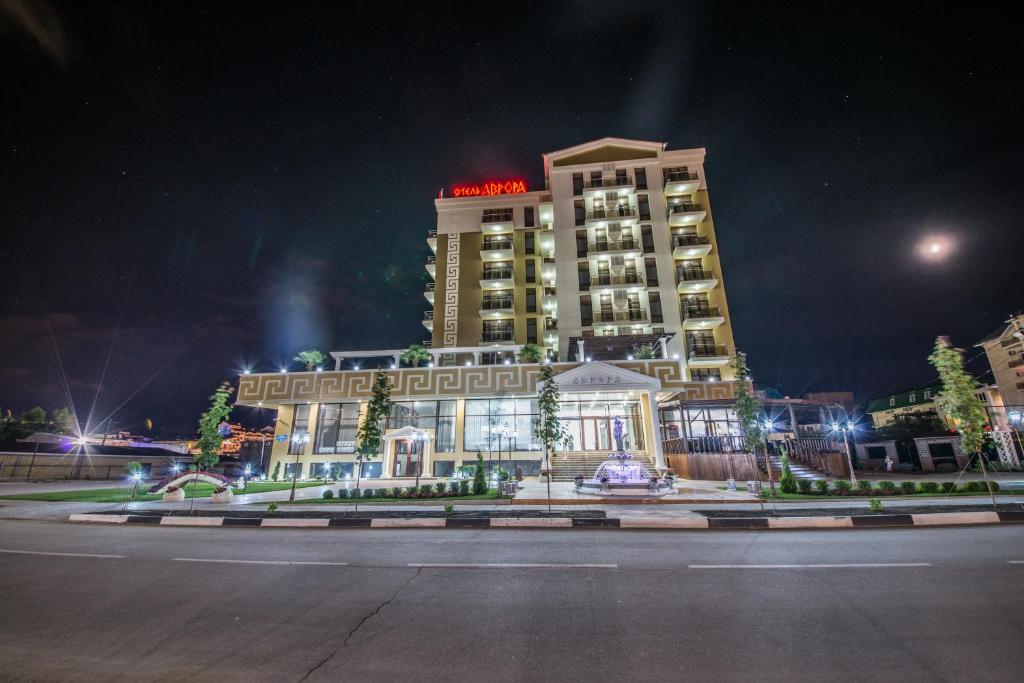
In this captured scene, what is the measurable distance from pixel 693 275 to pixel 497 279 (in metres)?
20.4

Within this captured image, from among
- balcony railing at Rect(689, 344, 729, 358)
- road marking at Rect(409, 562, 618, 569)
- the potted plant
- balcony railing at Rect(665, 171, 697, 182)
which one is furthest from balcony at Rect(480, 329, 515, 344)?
road marking at Rect(409, 562, 618, 569)

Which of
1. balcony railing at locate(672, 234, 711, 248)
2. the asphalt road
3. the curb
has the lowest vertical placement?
the asphalt road

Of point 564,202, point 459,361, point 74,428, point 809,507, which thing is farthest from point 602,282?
point 74,428

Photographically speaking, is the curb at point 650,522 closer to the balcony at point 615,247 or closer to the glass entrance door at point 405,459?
the glass entrance door at point 405,459

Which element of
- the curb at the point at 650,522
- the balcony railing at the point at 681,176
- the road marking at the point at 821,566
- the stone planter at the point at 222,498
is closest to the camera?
the road marking at the point at 821,566

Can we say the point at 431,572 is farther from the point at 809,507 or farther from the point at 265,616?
the point at 809,507

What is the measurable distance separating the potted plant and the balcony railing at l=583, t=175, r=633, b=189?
4246 centimetres

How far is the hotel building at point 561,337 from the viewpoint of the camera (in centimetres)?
3105

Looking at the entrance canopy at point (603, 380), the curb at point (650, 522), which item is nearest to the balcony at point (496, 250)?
the entrance canopy at point (603, 380)

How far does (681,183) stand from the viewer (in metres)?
43.5

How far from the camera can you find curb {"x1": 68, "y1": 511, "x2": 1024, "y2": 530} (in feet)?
33.8

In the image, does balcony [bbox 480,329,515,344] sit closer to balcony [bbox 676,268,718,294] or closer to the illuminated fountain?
balcony [bbox 676,268,718,294]

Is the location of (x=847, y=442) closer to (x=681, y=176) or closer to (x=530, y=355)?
(x=530, y=355)

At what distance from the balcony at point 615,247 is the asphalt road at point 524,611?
36.1 meters
